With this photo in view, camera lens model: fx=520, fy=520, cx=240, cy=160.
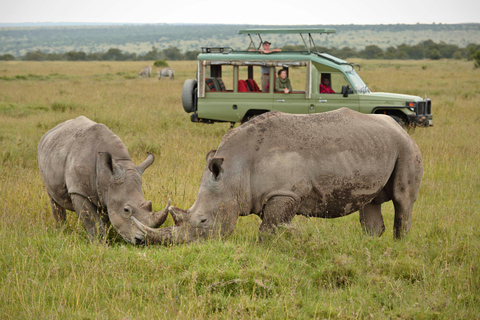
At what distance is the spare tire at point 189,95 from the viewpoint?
44.5 feet

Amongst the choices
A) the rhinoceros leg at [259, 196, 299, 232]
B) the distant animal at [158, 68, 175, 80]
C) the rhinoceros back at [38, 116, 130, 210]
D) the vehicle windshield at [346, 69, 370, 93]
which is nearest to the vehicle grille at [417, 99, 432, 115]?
the vehicle windshield at [346, 69, 370, 93]

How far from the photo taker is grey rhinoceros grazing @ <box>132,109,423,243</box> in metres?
5.29

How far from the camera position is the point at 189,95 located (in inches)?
536

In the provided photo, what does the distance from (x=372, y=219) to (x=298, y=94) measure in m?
6.74

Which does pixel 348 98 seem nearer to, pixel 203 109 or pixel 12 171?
pixel 203 109

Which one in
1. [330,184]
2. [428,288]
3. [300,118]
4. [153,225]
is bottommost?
[428,288]

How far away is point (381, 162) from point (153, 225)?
251 cm

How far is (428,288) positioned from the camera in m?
4.69

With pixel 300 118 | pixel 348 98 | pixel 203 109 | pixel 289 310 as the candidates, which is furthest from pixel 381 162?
pixel 203 109

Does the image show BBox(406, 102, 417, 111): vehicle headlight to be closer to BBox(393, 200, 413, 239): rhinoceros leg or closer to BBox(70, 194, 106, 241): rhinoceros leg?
BBox(393, 200, 413, 239): rhinoceros leg

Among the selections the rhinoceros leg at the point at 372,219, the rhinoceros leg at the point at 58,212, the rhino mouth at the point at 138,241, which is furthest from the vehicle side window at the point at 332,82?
the rhino mouth at the point at 138,241

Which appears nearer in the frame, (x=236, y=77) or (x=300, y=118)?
(x=300, y=118)

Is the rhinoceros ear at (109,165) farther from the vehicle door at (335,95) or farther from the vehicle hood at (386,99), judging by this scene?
the vehicle hood at (386,99)

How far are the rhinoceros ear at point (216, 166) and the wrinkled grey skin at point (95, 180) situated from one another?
66cm
